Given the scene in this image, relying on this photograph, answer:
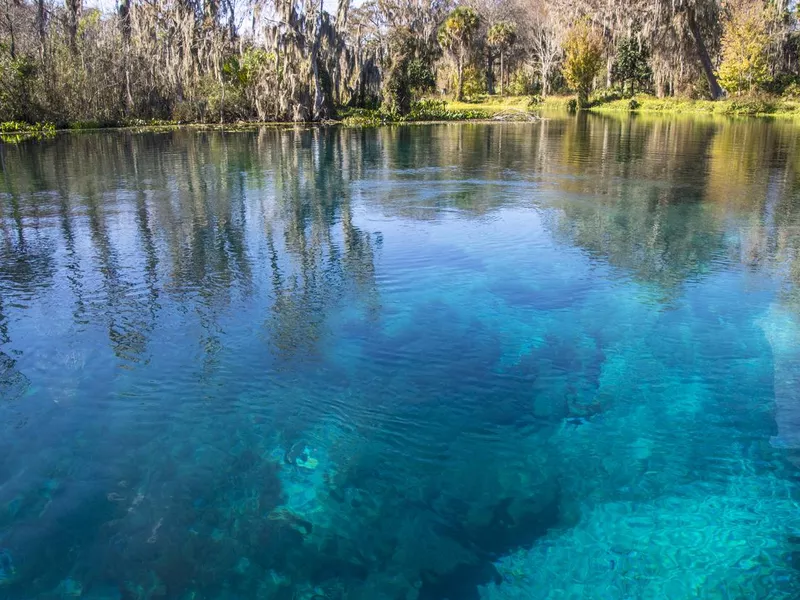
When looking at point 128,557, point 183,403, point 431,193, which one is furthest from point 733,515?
point 431,193

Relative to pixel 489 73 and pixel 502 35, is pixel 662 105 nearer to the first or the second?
pixel 502 35

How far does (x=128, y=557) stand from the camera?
13.9 ft

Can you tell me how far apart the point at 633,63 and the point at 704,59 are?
10957 mm

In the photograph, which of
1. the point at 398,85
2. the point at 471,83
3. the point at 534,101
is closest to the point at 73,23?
the point at 398,85

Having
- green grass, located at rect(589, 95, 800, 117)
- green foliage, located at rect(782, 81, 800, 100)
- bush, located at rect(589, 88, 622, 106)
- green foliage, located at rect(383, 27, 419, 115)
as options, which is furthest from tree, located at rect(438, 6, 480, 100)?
green foliage, located at rect(782, 81, 800, 100)

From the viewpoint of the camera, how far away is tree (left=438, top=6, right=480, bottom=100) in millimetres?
58812

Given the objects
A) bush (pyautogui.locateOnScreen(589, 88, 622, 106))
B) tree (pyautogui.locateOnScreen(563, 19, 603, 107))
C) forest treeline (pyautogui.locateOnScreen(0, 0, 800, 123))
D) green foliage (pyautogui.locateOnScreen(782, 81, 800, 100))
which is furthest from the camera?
bush (pyautogui.locateOnScreen(589, 88, 622, 106))

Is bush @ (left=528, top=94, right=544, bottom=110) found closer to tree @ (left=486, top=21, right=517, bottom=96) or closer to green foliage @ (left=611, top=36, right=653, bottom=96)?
tree @ (left=486, top=21, right=517, bottom=96)

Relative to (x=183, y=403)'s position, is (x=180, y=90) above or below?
above

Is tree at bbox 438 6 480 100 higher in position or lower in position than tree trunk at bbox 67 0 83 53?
higher

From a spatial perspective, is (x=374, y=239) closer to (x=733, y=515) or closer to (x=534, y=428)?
(x=534, y=428)

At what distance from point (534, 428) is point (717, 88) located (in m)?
54.0

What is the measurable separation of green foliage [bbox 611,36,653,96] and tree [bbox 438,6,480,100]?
13682 millimetres

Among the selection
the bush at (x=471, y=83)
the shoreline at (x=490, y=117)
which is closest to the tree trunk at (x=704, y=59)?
the shoreline at (x=490, y=117)
